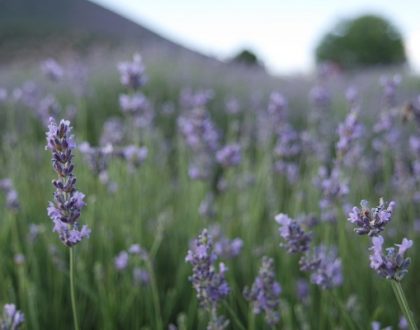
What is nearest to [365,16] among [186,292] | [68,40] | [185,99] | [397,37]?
[397,37]

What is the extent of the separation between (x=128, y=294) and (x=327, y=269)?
0.88 meters

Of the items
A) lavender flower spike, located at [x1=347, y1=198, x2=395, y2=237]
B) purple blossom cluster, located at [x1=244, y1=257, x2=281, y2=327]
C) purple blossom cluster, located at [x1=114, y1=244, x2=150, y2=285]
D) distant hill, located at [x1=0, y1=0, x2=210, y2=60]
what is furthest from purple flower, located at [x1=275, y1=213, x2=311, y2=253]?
distant hill, located at [x1=0, y1=0, x2=210, y2=60]

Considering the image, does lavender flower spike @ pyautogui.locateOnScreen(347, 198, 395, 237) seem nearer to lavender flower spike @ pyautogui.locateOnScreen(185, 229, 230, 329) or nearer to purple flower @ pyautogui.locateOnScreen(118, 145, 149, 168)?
lavender flower spike @ pyautogui.locateOnScreen(185, 229, 230, 329)

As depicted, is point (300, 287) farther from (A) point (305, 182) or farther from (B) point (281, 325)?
(A) point (305, 182)

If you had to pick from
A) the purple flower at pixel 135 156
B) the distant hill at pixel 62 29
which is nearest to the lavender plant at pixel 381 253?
the purple flower at pixel 135 156

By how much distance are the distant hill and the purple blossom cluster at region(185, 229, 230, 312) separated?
20.1m

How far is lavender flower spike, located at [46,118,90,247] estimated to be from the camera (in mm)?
1082

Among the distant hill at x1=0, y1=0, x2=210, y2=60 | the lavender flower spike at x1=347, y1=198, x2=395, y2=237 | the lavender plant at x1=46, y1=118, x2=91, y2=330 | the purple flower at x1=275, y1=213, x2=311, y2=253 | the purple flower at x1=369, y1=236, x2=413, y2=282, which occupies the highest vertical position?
the distant hill at x1=0, y1=0, x2=210, y2=60

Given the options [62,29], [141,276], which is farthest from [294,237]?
[62,29]

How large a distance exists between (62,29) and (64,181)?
99.6 feet

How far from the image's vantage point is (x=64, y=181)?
3.62 ft

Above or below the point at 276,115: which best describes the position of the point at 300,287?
below

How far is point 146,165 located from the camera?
304 cm

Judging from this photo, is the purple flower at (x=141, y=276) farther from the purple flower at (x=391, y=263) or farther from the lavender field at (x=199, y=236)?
the purple flower at (x=391, y=263)
